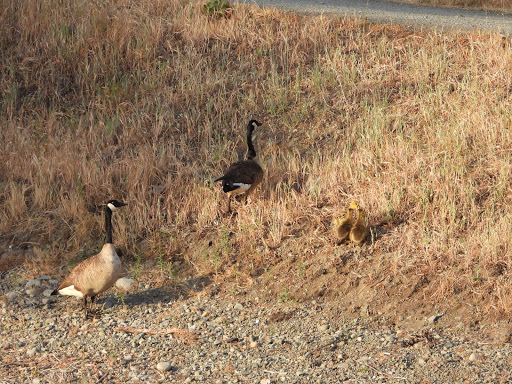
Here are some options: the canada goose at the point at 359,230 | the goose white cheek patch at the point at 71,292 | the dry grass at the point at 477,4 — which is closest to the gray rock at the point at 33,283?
the goose white cheek patch at the point at 71,292

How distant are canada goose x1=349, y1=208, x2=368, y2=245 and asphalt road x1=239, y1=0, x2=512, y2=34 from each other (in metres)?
5.84

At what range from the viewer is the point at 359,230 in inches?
301

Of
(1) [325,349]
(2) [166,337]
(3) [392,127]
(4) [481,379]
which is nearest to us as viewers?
(4) [481,379]

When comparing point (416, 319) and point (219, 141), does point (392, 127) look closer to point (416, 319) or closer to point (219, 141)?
point (219, 141)

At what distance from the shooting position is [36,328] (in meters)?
7.18

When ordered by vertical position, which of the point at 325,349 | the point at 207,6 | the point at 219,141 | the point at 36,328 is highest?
the point at 207,6

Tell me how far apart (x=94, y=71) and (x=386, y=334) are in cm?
769

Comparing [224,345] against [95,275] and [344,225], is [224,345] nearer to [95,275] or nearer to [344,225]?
[95,275]

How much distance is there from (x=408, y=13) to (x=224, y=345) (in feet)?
32.7

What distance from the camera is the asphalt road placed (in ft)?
41.7

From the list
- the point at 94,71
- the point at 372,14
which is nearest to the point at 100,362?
the point at 94,71

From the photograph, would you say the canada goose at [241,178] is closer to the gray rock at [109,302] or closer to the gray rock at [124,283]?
the gray rock at [124,283]

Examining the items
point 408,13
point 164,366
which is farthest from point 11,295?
point 408,13

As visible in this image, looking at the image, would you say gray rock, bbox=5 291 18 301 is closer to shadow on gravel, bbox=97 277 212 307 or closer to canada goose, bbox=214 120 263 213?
shadow on gravel, bbox=97 277 212 307
